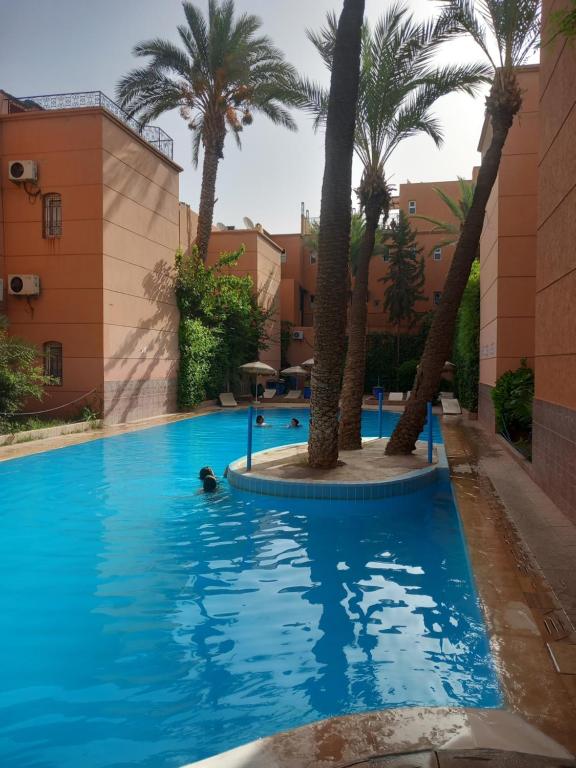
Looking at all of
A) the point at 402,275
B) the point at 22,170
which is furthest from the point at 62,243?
the point at 402,275

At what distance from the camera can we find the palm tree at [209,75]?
2139 cm

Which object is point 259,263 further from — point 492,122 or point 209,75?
point 492,122

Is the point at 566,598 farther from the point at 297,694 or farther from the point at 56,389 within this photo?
the point at 56,389

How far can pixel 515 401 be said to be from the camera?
12781 millimetres

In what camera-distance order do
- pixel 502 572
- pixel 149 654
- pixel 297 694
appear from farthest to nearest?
1. pixel 502 572
2. pixel 149 654
3. pixel 297 694

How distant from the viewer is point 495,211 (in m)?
15.5

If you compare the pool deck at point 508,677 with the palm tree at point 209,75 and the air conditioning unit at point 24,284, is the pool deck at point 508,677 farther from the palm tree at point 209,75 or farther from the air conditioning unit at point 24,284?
the palm tree at point 209,75

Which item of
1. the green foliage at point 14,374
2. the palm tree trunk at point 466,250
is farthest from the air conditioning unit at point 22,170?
the palm tree trunk at point 466,250

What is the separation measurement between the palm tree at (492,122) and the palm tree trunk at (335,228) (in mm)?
1999

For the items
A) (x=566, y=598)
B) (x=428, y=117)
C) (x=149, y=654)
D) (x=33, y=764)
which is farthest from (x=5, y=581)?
(x=428, y=117)

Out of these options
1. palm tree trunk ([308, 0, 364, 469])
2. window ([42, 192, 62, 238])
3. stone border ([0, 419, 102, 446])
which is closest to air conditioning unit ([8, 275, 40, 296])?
window ([42, 192, 62, 238])

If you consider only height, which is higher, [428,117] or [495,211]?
[428,117]

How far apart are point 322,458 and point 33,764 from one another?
22.8ft

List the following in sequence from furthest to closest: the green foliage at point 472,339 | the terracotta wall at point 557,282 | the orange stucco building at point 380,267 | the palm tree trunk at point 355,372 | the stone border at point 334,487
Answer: the orange stucco building at point 380,267 → the green foliage at point 472,339 → the palm tree trunk at point 355,372 → the stone border at point 334,487 → the terracotta wall at point 557,282
